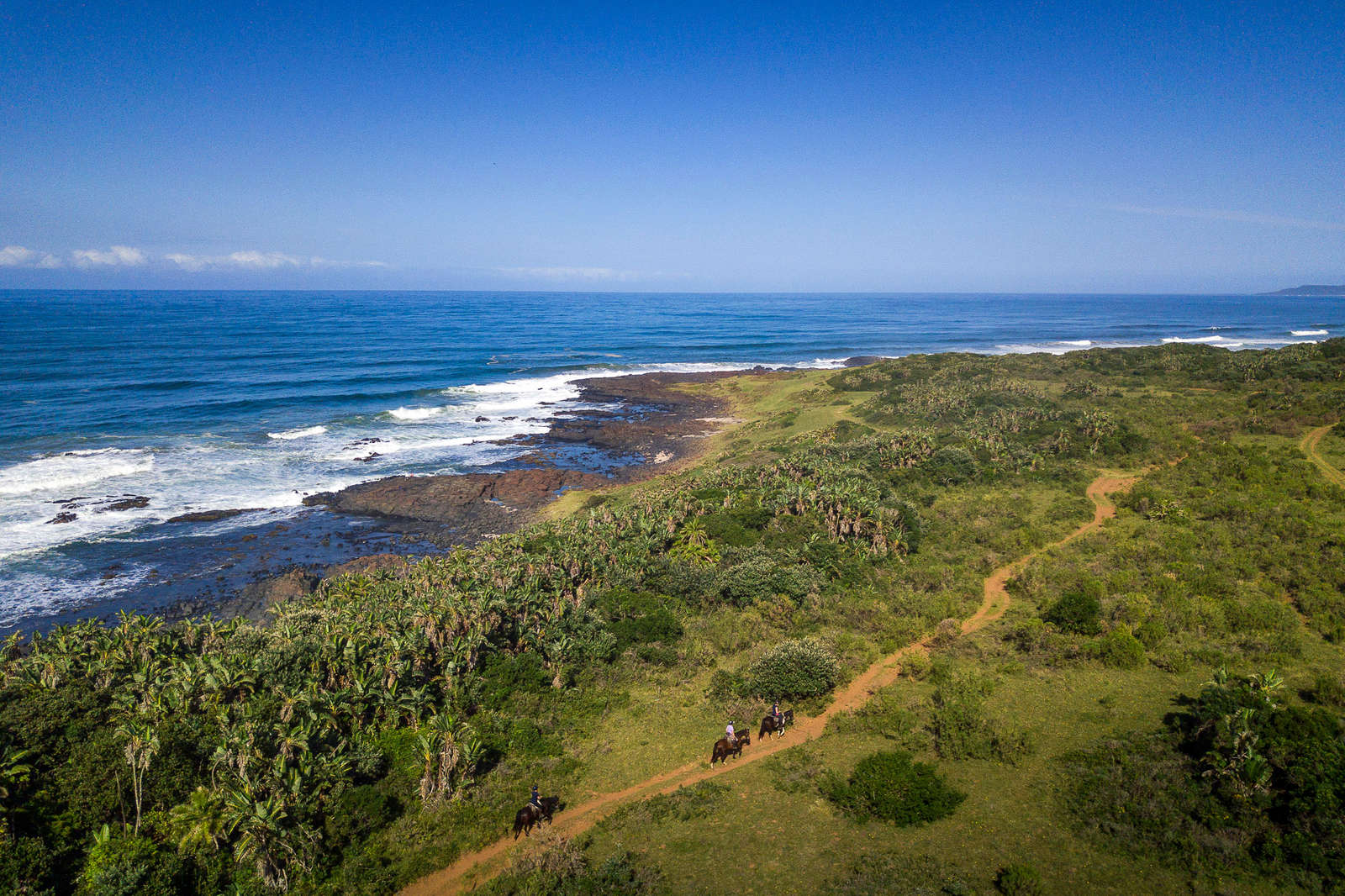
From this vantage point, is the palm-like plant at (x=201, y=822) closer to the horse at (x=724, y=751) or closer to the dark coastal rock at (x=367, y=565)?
the horse at (x=724, y=751)

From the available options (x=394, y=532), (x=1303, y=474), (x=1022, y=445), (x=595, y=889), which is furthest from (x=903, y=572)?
(x=394, y=532)

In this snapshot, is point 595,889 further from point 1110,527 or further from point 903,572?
point 1110,527

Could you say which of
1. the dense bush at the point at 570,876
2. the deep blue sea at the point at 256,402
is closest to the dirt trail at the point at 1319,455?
the dense bush at the point at 570,876

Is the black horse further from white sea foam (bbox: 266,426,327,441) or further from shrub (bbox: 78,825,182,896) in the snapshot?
white sea foam (bbox: 266,426,327,441)

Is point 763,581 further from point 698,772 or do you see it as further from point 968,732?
point 968,732

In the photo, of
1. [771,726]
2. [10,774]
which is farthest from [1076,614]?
[10,774]

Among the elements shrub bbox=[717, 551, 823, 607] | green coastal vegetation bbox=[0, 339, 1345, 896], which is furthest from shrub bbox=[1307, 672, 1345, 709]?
shrub bbox=[717, 551, 823, 607]
